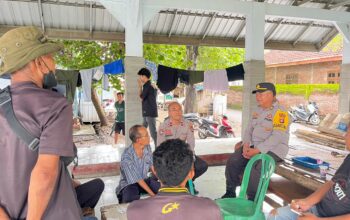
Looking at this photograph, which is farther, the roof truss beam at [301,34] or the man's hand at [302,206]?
the roof truss beam at [301,34]

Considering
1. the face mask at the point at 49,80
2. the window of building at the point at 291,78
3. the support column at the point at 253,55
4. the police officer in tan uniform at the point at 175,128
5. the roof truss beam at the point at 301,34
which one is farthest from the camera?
the window of building at the point at 291,78

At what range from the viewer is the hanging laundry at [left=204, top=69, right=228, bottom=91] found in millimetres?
5852

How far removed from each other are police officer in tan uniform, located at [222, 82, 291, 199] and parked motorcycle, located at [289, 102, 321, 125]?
33.0 ft

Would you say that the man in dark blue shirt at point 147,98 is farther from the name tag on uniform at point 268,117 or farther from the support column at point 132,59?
the name tag on uniform at point 268,117

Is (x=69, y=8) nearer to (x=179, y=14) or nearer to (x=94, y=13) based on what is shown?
(x=94, y=13)

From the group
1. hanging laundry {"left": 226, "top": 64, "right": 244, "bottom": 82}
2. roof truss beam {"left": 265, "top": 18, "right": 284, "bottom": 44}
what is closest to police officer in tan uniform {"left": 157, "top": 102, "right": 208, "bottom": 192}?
hanging laundry {"left": 226, "top": 64, "right": 244, "bottom": 82}

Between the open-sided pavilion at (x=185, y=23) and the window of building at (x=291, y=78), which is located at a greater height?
the open-sided pavilion at (x=185, y=23)

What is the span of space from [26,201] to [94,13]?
17.4ft

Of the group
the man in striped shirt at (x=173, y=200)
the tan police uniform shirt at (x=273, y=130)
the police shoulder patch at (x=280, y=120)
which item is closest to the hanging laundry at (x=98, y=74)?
the tan police uniform shirt at (x=273, y=130)

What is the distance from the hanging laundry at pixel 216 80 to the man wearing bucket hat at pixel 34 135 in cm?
481

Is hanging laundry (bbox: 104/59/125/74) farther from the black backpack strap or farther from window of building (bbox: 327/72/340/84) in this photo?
window of building (bbox: 327/72/340/84)

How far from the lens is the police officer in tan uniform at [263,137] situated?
3350 millimetres

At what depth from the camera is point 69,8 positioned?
559 cm

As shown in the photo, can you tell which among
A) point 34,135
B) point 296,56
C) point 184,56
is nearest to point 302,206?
point 34,135
